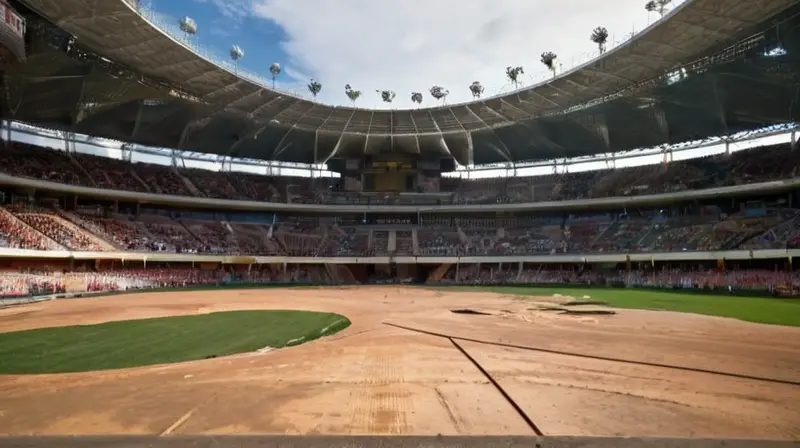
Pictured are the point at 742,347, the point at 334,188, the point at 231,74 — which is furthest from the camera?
the point at 334,188

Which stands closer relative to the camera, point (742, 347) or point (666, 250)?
point (742, 347)

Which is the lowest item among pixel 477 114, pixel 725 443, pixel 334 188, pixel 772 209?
pixel 725 443

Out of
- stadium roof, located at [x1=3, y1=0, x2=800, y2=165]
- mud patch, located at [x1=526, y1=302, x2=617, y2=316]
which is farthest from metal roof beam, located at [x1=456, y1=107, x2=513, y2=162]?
mud patch, located at [x1=526, y1=302, x2=617, y2=316]

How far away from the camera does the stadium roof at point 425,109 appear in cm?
3372

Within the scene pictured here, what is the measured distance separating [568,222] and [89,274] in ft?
181

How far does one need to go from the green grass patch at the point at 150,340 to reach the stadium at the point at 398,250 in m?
0.17

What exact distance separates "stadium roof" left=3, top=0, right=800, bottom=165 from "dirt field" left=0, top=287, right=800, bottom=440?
30.6m

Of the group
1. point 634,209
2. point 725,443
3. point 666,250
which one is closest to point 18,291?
point 725,443

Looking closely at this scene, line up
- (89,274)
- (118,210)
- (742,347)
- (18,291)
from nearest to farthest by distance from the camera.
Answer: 1. (742,347)
2. (18,291)
3. (89,274)
4. (118,210)

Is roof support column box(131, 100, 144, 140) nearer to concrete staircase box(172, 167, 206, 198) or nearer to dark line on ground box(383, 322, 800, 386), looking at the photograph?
concrete staircase box(172, 167, 206, 198)

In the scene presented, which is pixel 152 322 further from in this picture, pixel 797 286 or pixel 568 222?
pixel 568 222

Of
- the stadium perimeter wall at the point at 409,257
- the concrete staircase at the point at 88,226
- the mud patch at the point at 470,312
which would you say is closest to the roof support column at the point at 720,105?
the stadium perimeter wall at the point at 409,257

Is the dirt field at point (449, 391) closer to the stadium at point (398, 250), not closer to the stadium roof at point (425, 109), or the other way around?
the stadium at point (398, 250)

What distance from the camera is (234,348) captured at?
12195mm
